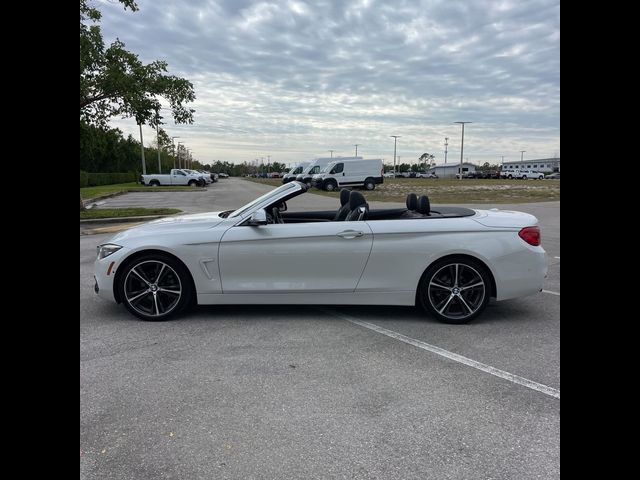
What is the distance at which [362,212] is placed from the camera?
502cm

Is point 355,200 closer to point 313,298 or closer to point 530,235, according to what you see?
point 313,298

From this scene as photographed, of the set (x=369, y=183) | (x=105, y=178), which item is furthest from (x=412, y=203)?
(x=105, y=178)

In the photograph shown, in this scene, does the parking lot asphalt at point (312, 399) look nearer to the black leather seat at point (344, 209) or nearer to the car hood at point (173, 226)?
the car hood at point (173, 226)

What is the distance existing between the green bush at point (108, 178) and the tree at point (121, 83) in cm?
3665

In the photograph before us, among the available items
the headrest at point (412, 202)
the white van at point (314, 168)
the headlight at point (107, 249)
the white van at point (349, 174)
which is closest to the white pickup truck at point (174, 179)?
the white van at point (314, 168)

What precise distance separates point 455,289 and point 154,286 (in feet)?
9.82

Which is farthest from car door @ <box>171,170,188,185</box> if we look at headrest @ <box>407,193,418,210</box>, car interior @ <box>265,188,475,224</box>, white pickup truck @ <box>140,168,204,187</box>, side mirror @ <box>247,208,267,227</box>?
side mirror @ <box>247,208,267,227</box>

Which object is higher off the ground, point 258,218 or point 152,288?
point 258,218

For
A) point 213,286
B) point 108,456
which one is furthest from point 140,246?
point 108,456

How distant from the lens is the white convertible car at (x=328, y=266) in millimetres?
4680
